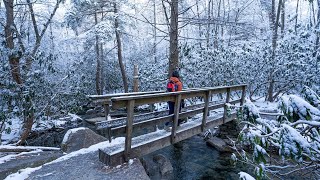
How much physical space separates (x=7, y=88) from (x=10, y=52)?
117 centimetres

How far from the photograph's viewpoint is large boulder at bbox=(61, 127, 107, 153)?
17.0 ft

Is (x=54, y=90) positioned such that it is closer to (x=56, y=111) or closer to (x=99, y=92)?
(x=56, y=111)

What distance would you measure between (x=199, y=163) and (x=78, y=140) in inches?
158

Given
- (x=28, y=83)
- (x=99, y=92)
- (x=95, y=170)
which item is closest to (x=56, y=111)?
(x=28, y=83)

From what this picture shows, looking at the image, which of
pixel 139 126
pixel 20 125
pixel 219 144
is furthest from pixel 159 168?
pixel 20 125

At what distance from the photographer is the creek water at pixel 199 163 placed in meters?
6.52

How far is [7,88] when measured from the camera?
718cm

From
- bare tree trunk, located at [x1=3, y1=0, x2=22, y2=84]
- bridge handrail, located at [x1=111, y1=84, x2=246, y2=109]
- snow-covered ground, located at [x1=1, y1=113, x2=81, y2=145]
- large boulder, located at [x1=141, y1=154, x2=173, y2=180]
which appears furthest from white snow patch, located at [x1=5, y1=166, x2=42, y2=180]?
bare tree trunk, located at [x1=3, y1=0, x2=22, y2=84]

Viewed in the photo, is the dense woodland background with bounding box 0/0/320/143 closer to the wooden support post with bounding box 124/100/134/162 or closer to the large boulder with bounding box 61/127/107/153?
the large boulder with bounding box 61/127/107/153

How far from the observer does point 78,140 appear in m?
5.29

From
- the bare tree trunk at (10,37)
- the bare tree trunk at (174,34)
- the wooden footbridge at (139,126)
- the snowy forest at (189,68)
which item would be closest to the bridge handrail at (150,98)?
the wooden footbridge at (139,126)

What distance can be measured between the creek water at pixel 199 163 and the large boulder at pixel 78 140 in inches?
104

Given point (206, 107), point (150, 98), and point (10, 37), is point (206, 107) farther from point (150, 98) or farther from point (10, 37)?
point (10, 37)

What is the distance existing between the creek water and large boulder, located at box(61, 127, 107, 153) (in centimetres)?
265
